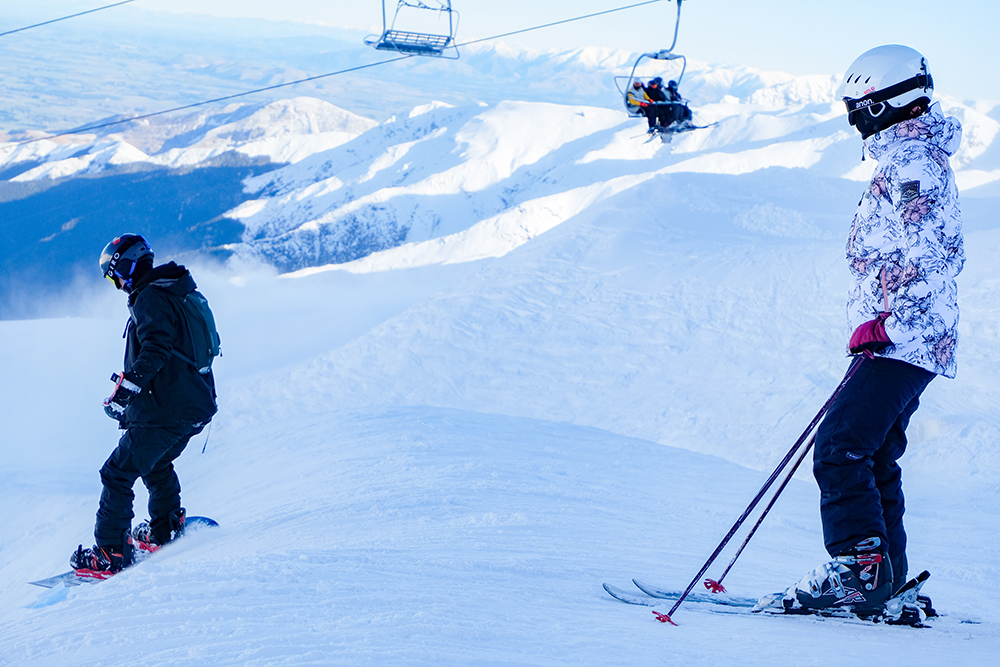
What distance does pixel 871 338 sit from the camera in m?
2.33

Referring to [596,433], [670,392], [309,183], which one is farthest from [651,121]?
[309,183]

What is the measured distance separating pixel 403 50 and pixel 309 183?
67.5m

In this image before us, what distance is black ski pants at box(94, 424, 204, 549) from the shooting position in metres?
3.66

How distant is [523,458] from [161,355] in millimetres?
2273

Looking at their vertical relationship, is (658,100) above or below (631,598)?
above

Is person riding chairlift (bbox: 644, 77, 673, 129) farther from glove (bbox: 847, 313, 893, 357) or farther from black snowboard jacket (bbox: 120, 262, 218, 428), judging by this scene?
glove (bbox: 847, 313, 893, 357)

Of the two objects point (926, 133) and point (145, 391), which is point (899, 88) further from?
point (145, 391)

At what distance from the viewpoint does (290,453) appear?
214 inches

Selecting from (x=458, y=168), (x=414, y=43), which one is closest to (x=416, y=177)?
(x=458, y=168)

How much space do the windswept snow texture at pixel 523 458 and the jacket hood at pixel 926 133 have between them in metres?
1.59

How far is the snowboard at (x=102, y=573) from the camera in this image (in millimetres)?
3809

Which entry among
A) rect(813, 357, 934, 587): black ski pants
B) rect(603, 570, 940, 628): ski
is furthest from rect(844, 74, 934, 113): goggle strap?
rect(603, 570, 940, 628): ski

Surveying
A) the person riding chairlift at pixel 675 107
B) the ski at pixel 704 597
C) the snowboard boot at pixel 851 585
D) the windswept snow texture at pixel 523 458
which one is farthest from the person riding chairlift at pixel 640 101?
the snowboard boot at pixel 851 585

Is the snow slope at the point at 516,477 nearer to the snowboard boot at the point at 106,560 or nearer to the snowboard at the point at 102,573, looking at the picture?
the snowboard at the point at 102,573
